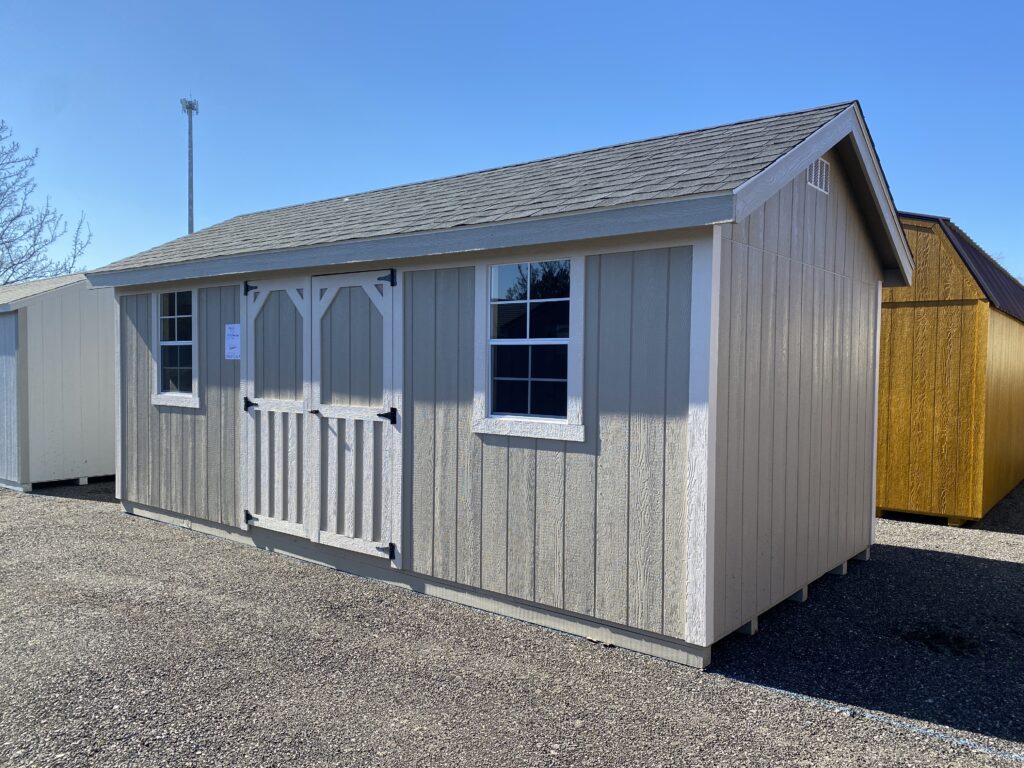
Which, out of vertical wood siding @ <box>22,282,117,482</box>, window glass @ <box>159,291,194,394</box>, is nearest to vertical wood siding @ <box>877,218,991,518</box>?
window glass @ <box>159,291,194,394</box>

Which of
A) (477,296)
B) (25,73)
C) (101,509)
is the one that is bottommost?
(101,509)

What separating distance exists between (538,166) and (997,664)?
4.55 m

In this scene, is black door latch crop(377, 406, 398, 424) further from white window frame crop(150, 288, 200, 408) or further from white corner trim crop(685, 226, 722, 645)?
white window frame crop(150, 288, 200, 408)

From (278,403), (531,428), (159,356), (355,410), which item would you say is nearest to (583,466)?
(531,428)

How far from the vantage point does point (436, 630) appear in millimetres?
4297

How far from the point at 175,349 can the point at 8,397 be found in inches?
144

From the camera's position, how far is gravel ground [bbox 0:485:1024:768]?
2.90m

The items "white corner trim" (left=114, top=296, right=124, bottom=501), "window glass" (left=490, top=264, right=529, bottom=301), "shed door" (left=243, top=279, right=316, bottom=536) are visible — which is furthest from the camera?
"white corner trim" (left=114, top=296, right=124, bottom=501)

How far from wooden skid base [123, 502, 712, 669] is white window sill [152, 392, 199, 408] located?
1070 millimetres

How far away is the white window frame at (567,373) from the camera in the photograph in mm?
4148

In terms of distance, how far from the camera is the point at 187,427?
6793 mm

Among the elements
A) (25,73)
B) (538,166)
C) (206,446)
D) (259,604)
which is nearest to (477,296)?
(538,166)

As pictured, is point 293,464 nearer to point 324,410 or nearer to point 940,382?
point 324,410

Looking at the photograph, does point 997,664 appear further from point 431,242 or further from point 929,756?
point 431,242
